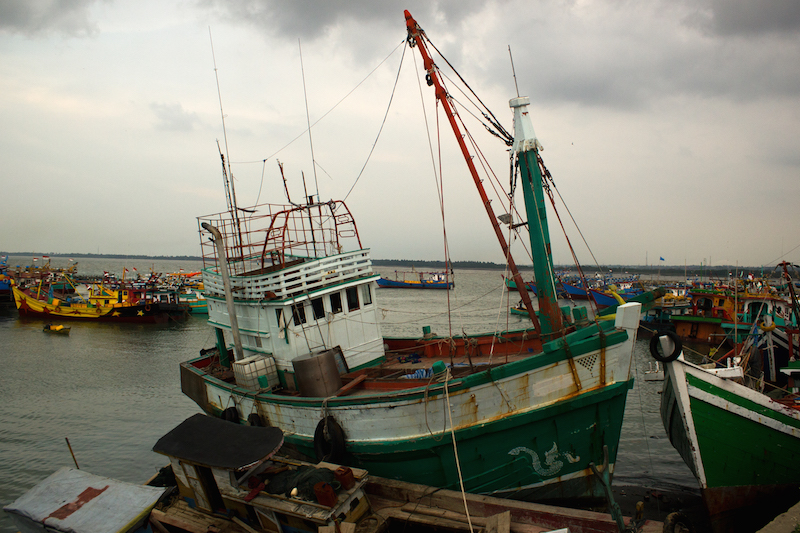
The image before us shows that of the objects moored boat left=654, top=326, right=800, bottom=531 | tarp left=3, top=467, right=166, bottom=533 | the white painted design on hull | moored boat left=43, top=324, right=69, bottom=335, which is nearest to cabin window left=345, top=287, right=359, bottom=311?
the white painted design on hull

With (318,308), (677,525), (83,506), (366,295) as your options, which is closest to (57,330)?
(83,506)

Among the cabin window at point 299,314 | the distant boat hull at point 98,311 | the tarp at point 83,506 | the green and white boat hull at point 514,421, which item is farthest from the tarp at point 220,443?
the distant boat hull at point 98,311

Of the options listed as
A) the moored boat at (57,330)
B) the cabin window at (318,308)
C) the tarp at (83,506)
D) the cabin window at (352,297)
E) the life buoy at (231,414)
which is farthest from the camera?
the moored boat at (57,330)

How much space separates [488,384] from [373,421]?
2354 millimetres

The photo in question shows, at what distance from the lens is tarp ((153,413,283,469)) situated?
7309 mm

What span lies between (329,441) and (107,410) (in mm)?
13710

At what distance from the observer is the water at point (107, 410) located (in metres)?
12.0

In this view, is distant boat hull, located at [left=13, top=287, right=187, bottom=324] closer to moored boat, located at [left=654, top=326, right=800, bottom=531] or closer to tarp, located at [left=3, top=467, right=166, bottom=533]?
tarp, located at [left=3, top=467, right=166, bottom=533]

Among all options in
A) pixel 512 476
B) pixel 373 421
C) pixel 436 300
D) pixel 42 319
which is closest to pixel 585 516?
pixel 512 476

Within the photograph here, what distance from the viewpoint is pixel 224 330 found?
13086 millimetres

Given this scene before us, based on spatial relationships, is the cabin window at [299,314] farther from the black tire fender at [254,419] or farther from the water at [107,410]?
the water at [107,410]

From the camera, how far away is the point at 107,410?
56.7 ft

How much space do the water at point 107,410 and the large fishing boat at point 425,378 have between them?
1565 mm

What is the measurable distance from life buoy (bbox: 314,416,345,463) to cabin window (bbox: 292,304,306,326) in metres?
2.67
